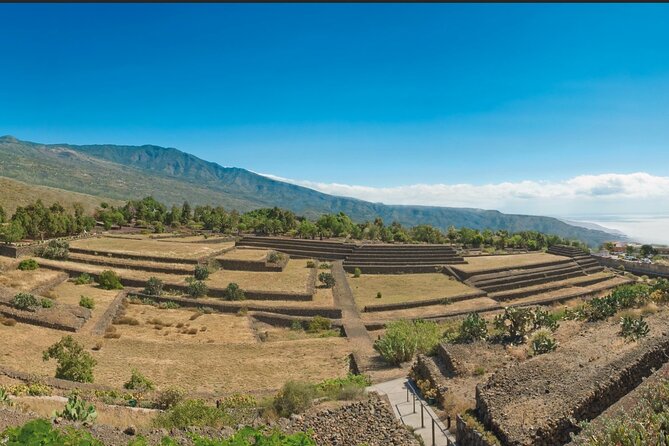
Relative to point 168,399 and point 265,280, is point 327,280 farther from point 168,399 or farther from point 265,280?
point 168,399

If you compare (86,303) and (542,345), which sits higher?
(542,345)

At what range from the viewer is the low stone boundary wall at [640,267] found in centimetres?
5569

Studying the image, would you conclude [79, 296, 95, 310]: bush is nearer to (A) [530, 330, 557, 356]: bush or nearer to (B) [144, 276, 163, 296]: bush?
(B) [144, 276, 163, 296]: bush

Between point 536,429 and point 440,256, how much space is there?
144 feet

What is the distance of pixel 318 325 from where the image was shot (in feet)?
90.4

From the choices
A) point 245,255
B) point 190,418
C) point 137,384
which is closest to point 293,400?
point 190,418

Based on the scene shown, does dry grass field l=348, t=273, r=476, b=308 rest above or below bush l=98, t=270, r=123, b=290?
below

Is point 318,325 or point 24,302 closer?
point 24,302

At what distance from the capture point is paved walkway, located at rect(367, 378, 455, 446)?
1043 centimetres

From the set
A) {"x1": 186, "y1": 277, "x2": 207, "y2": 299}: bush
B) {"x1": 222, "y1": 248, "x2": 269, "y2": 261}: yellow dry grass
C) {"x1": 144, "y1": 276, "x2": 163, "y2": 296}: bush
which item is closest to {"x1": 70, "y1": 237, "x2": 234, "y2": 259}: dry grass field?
{"x1": 222, "y1": 248, "x2": 269, "y2": 261}: yellow dry grass

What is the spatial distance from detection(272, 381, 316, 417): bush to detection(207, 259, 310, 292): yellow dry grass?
21.7 meters

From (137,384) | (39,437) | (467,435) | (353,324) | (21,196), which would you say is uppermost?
(21,196)

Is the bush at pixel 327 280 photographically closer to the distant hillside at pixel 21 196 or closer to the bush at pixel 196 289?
the bush at pixel 196 289

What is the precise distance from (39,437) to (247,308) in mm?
22694
